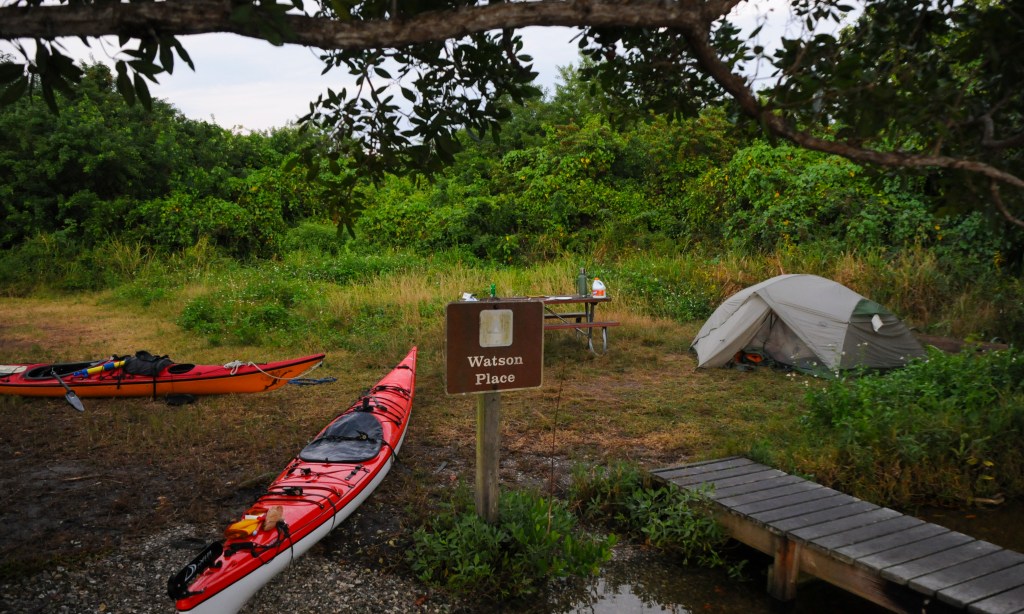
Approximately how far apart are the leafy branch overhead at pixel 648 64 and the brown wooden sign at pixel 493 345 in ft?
3.19

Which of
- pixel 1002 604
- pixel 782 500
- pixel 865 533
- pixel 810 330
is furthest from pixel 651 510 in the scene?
pixel 810 330

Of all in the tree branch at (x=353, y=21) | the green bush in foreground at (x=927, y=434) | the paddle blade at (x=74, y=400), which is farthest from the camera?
the paddle blade at (x=74, y=400)

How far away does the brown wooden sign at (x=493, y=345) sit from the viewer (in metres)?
3.78

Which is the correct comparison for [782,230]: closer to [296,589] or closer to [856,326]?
[856,326]

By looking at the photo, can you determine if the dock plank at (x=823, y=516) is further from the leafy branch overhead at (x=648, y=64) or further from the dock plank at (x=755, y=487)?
the leafy branch overhead at (x=648, y=64)

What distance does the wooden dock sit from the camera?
357 centimetres

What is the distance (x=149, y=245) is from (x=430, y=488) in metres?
13.9

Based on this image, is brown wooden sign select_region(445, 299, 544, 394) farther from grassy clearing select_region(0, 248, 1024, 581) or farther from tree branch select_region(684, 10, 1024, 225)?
tree branch select_region(684, 10, 1024, 225)

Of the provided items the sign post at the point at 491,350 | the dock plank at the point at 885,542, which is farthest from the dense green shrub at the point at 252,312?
the dock plank at the point at 885,542

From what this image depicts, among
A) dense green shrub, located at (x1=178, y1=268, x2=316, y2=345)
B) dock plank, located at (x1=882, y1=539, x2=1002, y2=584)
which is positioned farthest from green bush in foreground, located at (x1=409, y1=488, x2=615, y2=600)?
dense green shrub, located at (x1=178, y1=268, x2=316, y2=345)

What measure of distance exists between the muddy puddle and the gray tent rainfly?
4.37 meters

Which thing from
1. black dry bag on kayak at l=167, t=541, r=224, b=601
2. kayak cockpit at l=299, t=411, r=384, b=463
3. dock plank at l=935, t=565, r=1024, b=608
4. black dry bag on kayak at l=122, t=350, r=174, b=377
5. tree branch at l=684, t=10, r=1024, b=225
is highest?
tree branch at l=684, t=10, r=1024, b=225

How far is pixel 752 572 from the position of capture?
4527 millimetres

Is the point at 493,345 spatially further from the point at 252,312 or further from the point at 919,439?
the point at 252,312
